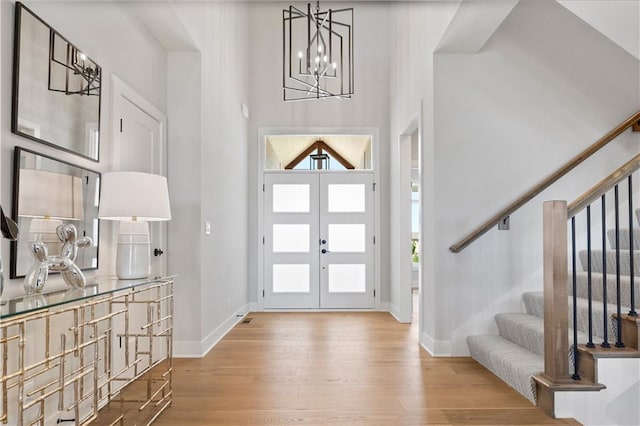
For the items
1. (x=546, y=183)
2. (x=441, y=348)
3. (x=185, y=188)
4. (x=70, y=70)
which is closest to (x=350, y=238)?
(x=441, y=348)

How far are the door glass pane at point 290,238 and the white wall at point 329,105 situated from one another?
29 cm

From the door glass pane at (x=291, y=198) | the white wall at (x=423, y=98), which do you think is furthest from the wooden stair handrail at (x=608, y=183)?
the door glass pane at (x=291, y=198)

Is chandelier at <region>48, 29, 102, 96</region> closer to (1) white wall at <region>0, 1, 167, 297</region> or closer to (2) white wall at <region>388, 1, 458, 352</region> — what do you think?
(1) white wall at <region>0, 1, 167, 297</region>

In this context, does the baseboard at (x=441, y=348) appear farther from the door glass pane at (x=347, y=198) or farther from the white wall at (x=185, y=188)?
the door glass pane at (x=347, y=198)

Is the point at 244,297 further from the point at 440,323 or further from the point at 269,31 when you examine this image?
the point at 269,31

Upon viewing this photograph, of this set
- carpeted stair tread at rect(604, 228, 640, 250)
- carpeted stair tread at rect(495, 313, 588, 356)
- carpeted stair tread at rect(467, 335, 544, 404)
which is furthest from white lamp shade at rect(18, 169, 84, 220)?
carpeted stair tread at rect(604, 228, 640, 250)

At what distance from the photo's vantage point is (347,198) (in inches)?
254

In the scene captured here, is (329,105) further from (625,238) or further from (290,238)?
(625,238)

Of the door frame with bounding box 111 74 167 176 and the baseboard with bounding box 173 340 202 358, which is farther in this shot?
the baseboard with bounding box 173 340 202 358

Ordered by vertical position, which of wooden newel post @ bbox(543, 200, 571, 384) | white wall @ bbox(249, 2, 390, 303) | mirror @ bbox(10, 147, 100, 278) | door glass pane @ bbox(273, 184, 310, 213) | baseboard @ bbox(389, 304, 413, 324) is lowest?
baseboard @ bbox(389, 304, 413, 324)

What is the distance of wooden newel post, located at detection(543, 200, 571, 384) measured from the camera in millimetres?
2531

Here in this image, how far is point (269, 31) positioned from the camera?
6.52 m

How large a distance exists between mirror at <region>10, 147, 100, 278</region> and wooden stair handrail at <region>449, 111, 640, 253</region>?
8.99 feet

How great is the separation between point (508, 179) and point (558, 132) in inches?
23.3
